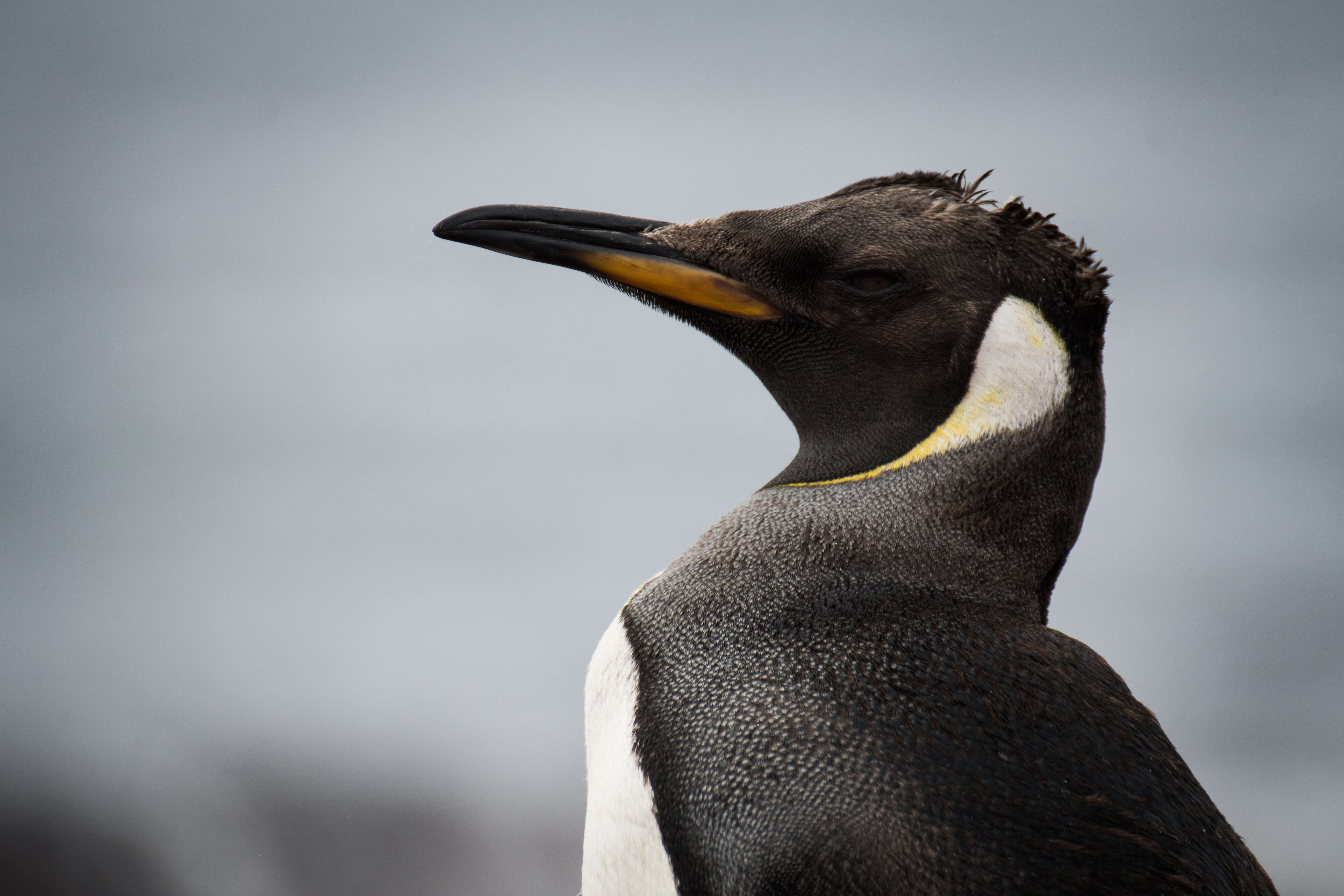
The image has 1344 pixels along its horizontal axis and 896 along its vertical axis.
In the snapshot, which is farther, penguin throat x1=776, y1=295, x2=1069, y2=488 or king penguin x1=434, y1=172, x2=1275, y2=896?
penguin throat x1=776, y1=295, x2=1069, y2=488

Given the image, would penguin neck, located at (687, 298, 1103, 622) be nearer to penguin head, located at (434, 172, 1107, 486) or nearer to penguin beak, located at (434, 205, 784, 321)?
penguin head, located at (434, 172, 1107, 486)

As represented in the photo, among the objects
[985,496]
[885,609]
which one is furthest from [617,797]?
[985,496]

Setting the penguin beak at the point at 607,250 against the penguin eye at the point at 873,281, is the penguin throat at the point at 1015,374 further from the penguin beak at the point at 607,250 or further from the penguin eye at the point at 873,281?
the penguin beak at the point at 607,250

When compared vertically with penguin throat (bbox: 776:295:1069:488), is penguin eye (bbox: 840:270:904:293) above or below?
above

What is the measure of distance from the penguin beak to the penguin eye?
0.27 feet

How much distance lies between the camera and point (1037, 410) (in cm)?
96

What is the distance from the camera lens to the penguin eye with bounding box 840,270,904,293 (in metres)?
1.00

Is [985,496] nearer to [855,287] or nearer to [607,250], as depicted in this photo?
[855,287]

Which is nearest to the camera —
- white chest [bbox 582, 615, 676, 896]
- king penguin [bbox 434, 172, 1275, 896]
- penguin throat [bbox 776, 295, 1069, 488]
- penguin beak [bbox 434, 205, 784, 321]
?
king penguin [bbox 434, 172, 1275, 896]

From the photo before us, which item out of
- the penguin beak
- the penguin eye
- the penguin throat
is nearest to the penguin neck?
the penguin throat

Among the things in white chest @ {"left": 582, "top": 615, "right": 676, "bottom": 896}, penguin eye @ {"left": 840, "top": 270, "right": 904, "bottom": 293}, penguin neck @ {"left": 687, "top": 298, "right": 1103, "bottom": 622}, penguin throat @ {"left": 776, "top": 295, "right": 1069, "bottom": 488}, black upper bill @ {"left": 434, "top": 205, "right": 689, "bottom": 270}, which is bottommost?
white chest @ {"left": 582, "top": 615, "right": 676, "bottom": 896}

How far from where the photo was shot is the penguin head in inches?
38.2

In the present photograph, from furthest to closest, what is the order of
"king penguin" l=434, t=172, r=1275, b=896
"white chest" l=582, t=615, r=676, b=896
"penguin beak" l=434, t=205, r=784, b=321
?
"penguin beak" l=434, t=205, r=784, b=321 < "white chest" l=582, t=615, r=676, b=896 < "king penguin" l=434, t=172, r=1275, b=896

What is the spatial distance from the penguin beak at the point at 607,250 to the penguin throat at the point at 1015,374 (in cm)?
22
